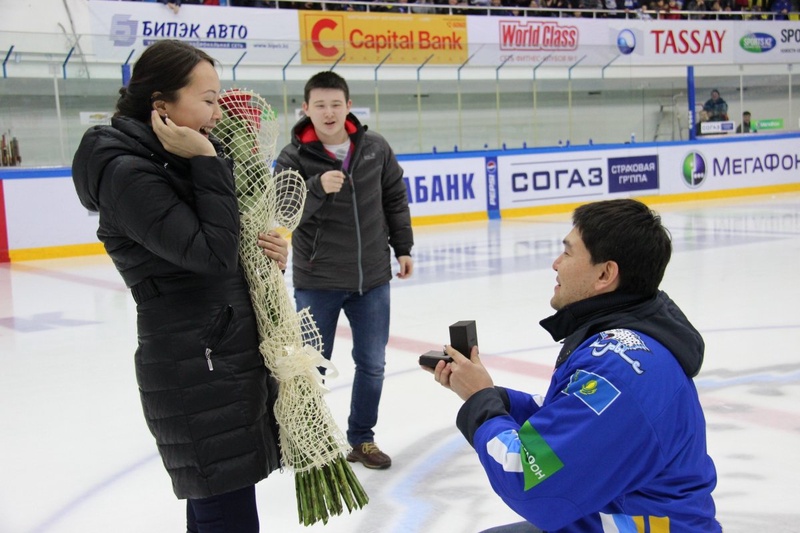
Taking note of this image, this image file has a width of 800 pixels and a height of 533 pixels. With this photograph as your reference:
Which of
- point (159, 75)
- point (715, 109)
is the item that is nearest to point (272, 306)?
point (159, 75)

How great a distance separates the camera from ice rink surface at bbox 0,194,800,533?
289cm

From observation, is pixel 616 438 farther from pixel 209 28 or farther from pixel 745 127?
pixel 745 127

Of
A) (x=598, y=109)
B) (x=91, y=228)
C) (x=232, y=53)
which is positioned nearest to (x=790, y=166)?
(x=598, y=109)

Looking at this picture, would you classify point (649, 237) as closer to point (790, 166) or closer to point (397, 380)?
point (397, 380)

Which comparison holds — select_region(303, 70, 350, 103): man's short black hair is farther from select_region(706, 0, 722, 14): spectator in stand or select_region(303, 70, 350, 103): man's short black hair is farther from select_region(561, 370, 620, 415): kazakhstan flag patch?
Answer: select_region(706, 0, 722, 14): spectator in stand

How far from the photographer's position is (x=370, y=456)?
3322 mm

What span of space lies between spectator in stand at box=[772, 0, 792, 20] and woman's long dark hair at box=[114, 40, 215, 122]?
23.9 meters

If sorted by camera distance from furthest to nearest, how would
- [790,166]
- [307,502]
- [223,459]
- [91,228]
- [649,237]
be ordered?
[790,166] → [91,228] → [307,502] → [223,459] → [649,237]

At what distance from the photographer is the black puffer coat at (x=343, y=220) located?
11.0 ft

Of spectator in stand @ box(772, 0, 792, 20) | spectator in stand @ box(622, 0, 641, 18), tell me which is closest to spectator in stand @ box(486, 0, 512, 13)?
spectator in stand @ box(622, 0, 641, 18)

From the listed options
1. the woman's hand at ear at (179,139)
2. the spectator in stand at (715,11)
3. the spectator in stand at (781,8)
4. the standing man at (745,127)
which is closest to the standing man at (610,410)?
the woman's hand at ear at (179,139)

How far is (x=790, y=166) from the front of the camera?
18438 millimetres

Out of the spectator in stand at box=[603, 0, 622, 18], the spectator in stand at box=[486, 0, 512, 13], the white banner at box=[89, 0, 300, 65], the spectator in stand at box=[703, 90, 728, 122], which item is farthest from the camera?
the spectator in stand at box=[603, 0, 622, 18]

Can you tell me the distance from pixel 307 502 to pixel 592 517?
697 mm
